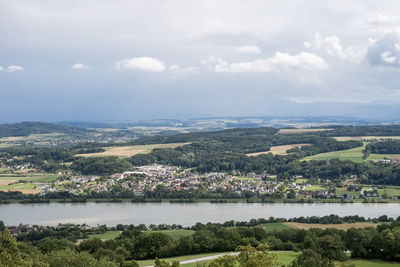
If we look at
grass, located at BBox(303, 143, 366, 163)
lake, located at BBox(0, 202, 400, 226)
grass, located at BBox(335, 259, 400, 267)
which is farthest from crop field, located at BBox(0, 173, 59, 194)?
grass, located at BBox(303, 143, 366, 163)

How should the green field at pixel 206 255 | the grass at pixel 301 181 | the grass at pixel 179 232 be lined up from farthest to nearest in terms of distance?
the grass at pixel 301 181 → the grass at pixel 179 232 → the green field at pixel 206 255

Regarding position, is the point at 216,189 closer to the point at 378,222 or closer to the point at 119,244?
the point at 378,222

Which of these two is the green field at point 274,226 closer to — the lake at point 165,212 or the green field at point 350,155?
the lake at point 165,212

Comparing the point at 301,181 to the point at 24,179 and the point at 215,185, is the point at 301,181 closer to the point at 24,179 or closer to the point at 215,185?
the point at 215,185

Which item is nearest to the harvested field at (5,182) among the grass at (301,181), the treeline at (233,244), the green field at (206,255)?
the treeline at (233,244)

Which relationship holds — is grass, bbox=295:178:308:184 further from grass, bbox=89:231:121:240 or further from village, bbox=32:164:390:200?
grass, bbox=89:231:121:240

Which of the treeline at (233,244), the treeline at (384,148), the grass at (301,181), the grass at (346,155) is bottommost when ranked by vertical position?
the grass at (301,181)

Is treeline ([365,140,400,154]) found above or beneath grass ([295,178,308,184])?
above

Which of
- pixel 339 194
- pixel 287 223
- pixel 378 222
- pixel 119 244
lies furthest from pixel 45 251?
pixel 339 194

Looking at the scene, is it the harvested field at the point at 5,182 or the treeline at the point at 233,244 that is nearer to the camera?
the treeline at the point at 233,244

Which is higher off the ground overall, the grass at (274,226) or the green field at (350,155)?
the green field at (350,155)
